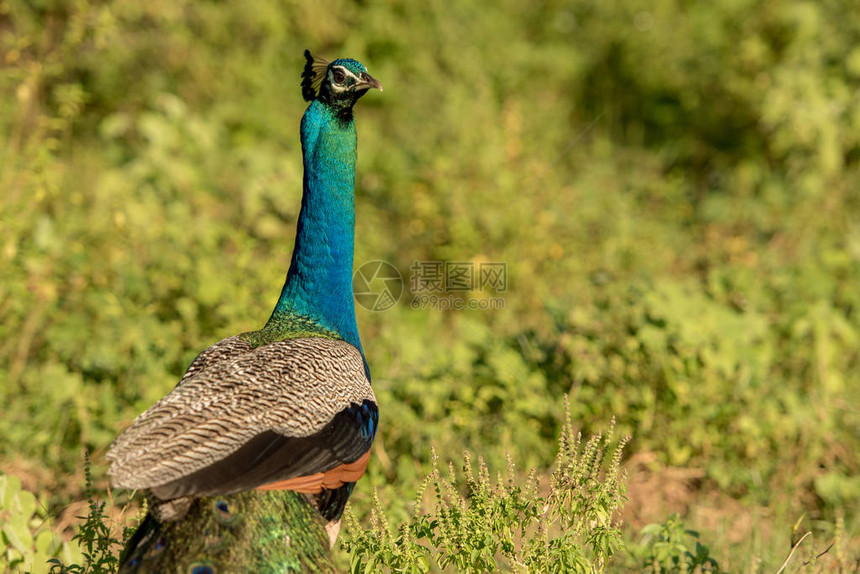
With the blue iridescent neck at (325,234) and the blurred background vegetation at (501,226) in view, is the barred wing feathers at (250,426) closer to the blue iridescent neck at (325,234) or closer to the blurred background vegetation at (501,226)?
the blue iridescent neck at (325,234)

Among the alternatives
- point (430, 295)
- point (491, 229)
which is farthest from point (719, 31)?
point (430, 295)

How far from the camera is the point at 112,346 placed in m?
4.02

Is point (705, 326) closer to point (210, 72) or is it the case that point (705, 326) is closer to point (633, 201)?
point (633, 201)

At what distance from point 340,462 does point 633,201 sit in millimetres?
4417

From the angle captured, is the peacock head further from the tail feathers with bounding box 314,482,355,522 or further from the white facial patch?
the tail feathers with bounding box 314,482,355,522

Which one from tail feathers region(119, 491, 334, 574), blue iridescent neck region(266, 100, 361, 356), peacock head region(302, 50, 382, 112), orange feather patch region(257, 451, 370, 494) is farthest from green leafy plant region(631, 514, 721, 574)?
peacock head region(302, 50, 382, 112)

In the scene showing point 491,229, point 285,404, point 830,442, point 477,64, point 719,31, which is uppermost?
point 719,31

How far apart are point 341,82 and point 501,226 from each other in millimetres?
2302

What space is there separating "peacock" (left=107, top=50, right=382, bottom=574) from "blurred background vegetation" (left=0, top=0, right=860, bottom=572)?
31.3 inches

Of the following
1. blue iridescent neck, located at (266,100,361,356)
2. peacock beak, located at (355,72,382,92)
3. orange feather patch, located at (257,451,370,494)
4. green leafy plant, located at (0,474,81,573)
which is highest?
peacock beak, located at (355,72,382,92)

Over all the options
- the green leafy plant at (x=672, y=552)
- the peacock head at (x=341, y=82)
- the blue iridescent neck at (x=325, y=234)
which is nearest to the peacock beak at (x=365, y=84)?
the peacock head at (x=341, y=82)

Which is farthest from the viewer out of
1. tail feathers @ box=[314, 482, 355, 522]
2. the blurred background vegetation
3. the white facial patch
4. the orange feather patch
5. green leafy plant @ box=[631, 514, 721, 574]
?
the blurred background vegetation

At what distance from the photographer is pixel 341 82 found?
10.0ft

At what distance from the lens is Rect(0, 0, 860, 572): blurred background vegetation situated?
3785 millimetres
